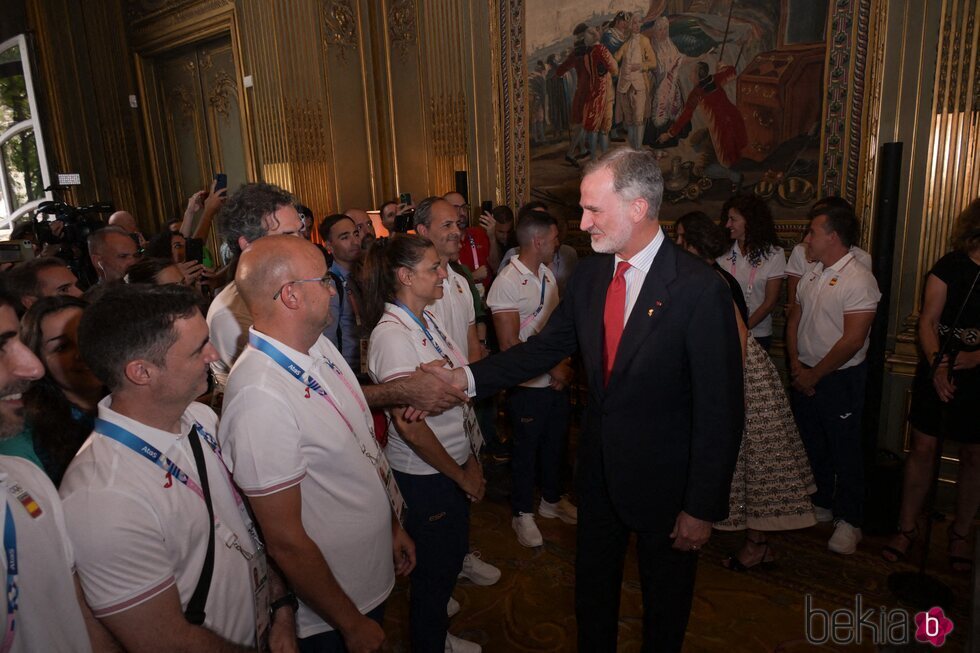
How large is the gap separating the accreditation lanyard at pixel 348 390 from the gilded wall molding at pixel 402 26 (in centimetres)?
659

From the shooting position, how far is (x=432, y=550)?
236 cm

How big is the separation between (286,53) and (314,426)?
6.93 m

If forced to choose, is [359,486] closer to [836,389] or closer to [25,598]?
[25,598]

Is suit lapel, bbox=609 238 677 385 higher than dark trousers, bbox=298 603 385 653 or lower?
higher

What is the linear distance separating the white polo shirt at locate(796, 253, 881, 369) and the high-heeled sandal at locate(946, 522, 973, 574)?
3.66 feet

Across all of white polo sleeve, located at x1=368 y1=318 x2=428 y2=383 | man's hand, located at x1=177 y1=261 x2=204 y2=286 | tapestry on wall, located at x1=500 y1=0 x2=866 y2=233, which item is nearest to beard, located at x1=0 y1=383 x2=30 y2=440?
white polo sleeve, located at x1=368 y1=318 x2=428 y2=383

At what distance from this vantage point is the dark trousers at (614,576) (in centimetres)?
215

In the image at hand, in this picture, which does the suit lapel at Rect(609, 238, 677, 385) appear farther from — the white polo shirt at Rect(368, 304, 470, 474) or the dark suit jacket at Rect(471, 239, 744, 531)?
the white polo shirt at Rect(368, 304, 470, 474)

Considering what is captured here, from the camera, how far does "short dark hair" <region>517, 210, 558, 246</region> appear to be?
3.74m

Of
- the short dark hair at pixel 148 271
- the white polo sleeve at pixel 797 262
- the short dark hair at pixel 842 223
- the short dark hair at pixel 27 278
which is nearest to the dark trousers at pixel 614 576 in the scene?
the short dark hair at pixel 148 271

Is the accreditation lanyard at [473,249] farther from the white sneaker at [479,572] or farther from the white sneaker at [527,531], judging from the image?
the white sneaker at [479,572]

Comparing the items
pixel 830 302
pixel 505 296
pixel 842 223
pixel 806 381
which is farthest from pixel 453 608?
pixel 842 223

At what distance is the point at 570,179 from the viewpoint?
20.6ft

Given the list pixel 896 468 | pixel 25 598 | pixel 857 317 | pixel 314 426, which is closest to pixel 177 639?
pixel 25 598
